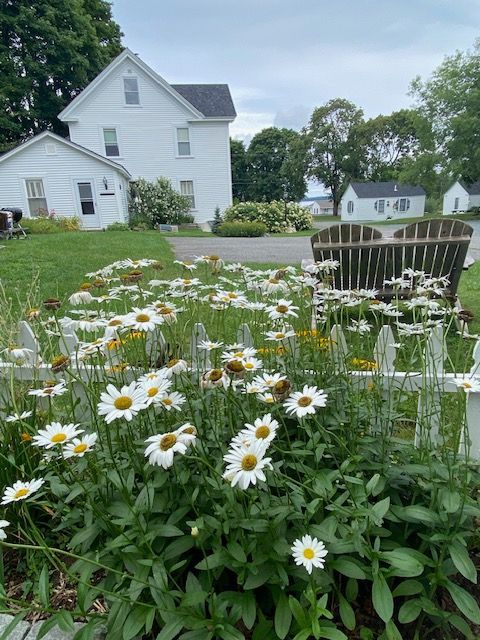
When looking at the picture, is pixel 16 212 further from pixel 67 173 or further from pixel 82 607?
pixel 82 607

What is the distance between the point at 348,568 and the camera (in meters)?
1.03

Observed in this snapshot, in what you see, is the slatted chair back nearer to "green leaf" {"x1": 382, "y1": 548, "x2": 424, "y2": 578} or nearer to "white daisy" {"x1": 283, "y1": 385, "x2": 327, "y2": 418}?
"white daisy" {"x1": 283, "y1": 385, "x2": 327, "y2": 418}

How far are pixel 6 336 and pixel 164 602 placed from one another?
1.46 m

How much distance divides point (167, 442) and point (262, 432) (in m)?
0.23

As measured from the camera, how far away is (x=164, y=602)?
1.00 metres

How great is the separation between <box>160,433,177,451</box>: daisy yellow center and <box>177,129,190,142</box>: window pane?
20.7 meters

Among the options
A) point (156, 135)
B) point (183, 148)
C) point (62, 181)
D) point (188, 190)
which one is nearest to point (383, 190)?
point (188, 190)

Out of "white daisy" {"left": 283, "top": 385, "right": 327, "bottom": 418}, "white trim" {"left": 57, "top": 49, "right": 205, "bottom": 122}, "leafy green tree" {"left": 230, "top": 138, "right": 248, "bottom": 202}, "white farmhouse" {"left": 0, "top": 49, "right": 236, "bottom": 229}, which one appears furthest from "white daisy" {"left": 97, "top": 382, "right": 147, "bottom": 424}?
"leafy green tree" {"left": 230, "top": 138, "right": 248, "bottom": 202}

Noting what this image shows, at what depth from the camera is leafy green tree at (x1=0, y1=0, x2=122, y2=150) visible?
2177cm

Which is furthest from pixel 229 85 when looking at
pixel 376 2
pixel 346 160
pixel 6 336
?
pixel 346 160

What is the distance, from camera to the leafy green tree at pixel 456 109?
1073 inches

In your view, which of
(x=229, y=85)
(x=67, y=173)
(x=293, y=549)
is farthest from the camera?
(x=229, y=85)

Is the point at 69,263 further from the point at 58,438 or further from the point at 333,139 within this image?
the point at 333,139

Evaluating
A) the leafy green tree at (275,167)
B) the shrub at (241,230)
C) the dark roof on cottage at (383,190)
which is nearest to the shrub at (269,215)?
the shrub at (241,230)
